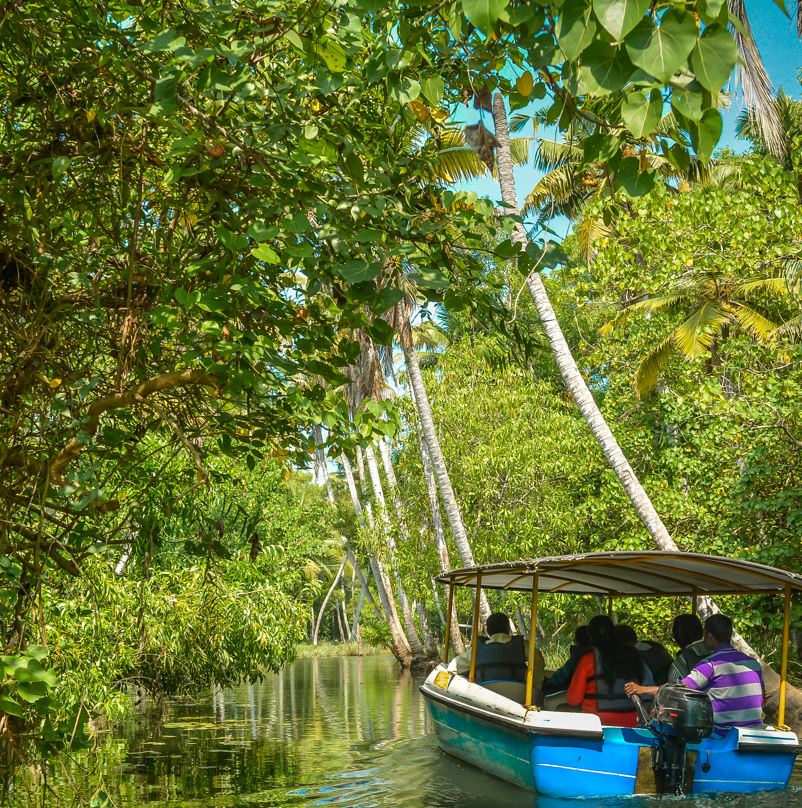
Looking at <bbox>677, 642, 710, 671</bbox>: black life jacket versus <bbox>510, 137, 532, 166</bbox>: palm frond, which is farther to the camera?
<bbox>510, 137, 532, 166</bbox>: palm frond

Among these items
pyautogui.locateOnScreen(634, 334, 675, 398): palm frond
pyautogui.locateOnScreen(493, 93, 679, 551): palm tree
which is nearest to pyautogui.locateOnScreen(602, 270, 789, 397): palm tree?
pyautogui.locateOnScreen(634, 334, 675, 398): palm frond

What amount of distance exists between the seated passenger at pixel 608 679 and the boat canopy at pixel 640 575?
34.9 inches

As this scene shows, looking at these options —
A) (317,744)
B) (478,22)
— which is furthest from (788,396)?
(478,22)

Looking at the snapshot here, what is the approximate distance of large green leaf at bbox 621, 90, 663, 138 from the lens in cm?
236

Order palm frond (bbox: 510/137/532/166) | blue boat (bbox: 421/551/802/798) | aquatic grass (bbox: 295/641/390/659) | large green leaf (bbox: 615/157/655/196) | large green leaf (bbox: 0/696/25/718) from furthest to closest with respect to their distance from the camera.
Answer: aquatic grass (bbox: 295/641/390/659)
palm frond (bbox: 510/137/532/166)
blue boat (bbox: 421/551/802/798)
large green leaf (bbox: 0/696/25/718)
large green leaf (bbox: 615/157/655/196)

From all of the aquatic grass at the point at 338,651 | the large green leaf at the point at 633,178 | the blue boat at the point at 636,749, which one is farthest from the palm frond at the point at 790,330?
the aquatic grass at the point at 338,651

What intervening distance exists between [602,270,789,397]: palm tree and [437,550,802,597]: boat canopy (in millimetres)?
6169

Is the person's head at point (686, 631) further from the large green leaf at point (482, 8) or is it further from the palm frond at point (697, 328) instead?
the palm frond at point (697, 328)

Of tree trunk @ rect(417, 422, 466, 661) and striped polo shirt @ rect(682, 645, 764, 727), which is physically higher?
tree trunk @ rect(417, 422, 466, 661)

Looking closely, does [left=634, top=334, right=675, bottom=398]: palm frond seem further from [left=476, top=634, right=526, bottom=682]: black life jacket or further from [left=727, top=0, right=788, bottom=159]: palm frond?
[left=476, top=634, right=526, bottom=682]: black life jacket

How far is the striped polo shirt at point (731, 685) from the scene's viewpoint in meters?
9.38

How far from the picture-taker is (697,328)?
1983 centimetres

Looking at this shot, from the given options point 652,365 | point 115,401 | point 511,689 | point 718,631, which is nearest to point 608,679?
point 718,631

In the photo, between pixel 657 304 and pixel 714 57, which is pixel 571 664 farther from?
pixel 657 304
